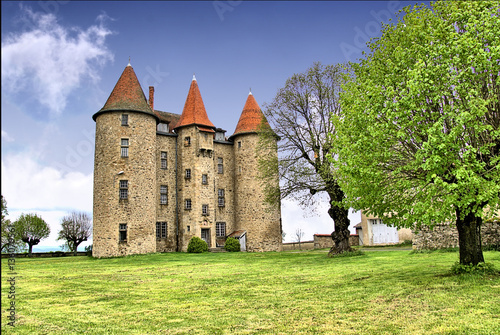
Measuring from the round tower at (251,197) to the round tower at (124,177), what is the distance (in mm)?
10079

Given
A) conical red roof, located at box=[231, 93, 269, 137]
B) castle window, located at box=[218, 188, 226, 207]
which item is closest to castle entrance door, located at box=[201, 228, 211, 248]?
castle window, located at box=[218, 188, 226, 207]

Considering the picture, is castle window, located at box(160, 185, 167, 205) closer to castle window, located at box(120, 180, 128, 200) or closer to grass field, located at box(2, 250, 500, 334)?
castle window, located at box(120, 180, 128, 200)

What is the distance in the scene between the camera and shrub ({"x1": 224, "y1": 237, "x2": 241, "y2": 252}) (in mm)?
39562

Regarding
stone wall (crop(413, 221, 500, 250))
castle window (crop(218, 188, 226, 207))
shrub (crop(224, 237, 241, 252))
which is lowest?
shrub (crop(224, 237, 241, 252))

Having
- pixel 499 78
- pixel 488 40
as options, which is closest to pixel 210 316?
pixel 499 78

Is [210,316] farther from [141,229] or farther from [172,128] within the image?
[172,128]

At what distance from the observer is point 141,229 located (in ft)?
117

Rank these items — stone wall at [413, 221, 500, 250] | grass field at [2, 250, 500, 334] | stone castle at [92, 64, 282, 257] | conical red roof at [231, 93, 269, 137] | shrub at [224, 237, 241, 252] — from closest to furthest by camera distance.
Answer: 1. grass field at [2, 250, 500, 334]
2. stone wall at [413, 221, 500, 250]
3. stone castle at [92, 64, 282, 257]
4. shrub at [224, 237, 241, 252]
5. conical red roof at [231, 93, 269, 137]

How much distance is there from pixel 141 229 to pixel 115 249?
2632mm

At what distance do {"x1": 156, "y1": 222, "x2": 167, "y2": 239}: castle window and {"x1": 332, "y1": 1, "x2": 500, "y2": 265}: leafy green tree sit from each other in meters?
28.4

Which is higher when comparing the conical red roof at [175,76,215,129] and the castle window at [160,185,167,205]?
the conical red roof at [175,76,215,129]

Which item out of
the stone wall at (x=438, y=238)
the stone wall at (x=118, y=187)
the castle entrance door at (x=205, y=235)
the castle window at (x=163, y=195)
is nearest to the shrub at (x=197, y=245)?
the castle entrance door at (x=205, y=235)

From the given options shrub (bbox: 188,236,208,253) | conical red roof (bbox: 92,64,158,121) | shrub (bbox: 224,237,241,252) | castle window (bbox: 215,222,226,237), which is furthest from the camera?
castle window (bbox: 215,222,226,237)

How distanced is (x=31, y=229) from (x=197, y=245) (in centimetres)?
3509
